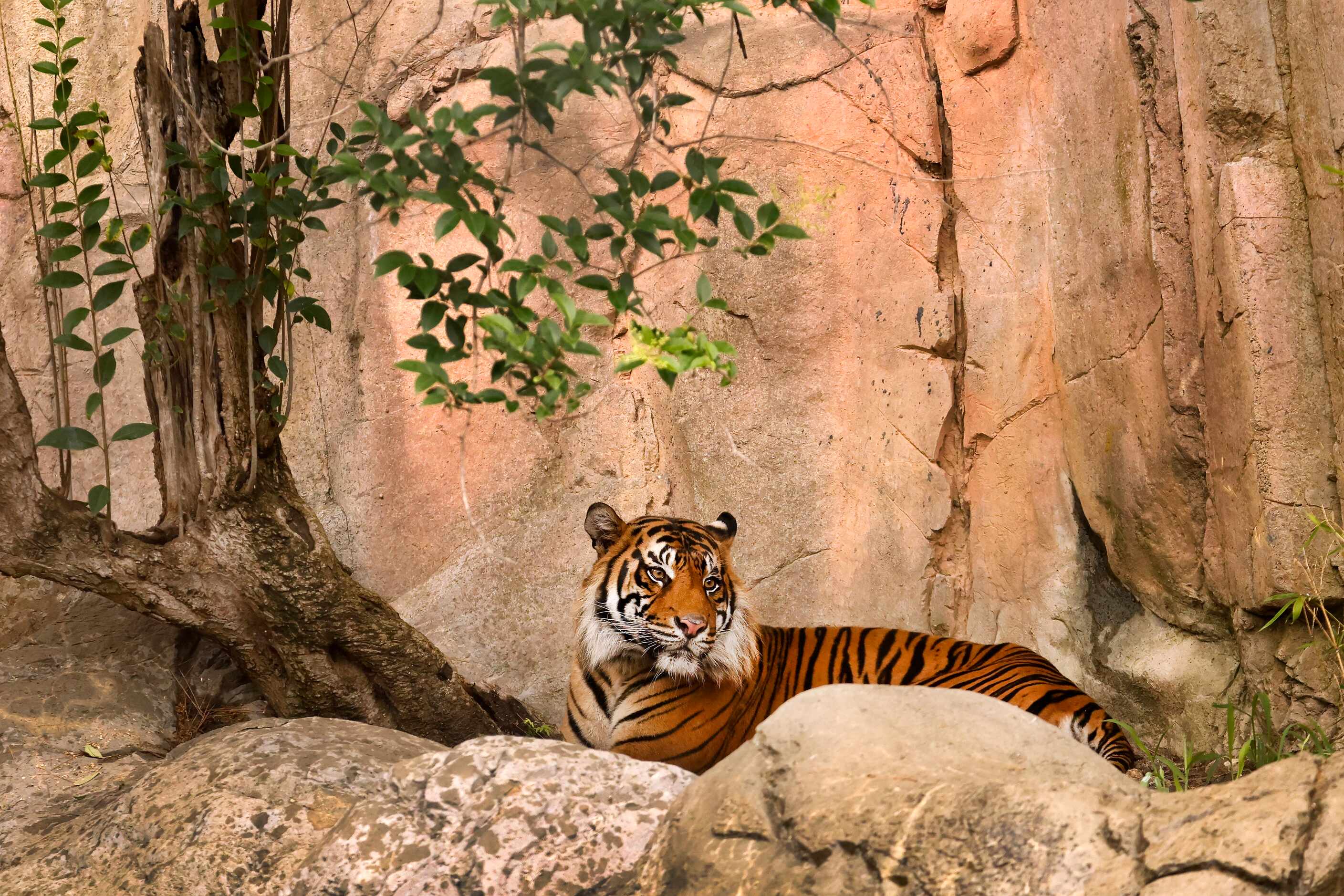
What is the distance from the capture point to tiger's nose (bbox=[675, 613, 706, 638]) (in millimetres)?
4547

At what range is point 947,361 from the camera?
576cm

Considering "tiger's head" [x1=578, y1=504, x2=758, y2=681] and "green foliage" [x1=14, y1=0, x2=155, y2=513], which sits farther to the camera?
"tiger's head" [x1=578, y1=504, x2=758, y2=681]

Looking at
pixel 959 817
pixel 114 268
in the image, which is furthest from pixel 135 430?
pixel 959 817

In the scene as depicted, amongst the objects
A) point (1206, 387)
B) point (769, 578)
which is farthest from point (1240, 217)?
point (769, 578)

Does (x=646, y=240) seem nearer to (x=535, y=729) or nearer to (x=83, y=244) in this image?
(x=83, y=244)

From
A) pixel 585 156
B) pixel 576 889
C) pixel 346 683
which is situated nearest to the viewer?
pixel 576 889

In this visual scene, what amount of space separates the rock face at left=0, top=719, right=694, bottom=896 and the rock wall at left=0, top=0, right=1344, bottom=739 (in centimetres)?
202

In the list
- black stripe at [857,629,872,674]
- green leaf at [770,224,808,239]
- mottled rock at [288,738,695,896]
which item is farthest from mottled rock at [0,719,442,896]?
green leaf at [770,224,808,239]

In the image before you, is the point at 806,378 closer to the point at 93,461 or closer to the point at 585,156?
the point at 585,156

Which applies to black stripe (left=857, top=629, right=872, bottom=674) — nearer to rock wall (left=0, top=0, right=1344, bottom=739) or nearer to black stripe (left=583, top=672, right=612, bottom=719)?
rock wall (left=0, top=0, right=1344, bottom=739)

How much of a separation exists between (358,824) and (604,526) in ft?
5.65

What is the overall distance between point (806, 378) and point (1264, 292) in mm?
2146

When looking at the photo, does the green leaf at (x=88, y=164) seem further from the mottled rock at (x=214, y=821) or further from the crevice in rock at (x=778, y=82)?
the crevice in rock at (x=778, y=82)

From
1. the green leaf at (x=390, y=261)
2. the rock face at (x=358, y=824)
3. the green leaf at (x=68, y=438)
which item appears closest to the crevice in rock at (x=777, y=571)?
the rock face at (x=358, y=824)
